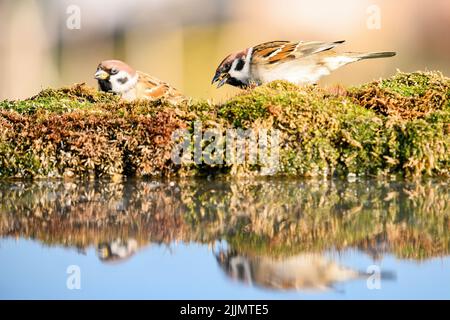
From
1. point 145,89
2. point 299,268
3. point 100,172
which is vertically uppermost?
point 145,89

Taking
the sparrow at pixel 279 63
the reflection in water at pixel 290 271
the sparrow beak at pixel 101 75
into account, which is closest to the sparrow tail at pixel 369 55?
the sparrow at pixel 279 63

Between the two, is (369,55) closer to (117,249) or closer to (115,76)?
(115,76)

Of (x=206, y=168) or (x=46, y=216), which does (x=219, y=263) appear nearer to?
(x=46, y=216)

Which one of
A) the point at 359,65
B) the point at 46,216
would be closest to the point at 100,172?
the point at 46,216

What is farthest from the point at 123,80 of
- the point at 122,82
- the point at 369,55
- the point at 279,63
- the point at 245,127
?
the point at 369,55

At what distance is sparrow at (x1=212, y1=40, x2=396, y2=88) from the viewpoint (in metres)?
6.40

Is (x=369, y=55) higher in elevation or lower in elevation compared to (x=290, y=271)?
higher

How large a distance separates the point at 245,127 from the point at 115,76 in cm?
233

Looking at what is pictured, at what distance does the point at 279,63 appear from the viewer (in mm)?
6441

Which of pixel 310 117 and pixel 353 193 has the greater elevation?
pixel 310 117

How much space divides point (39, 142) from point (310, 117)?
2.03m

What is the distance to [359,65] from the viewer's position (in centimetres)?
929

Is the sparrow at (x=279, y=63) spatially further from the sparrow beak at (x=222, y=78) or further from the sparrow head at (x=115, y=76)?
the sparrow head at (x=115, y=76)

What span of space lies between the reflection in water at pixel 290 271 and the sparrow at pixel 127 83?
13.2 ft
